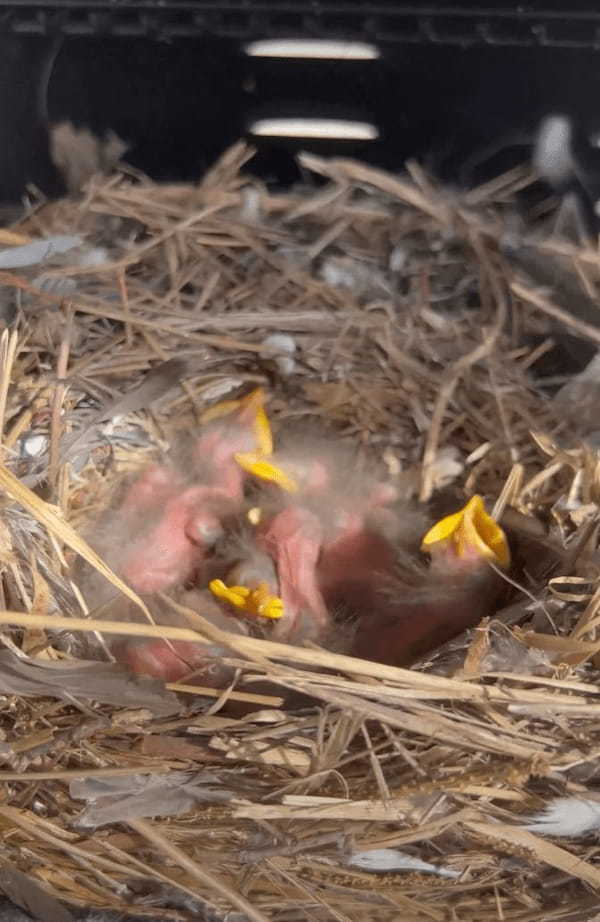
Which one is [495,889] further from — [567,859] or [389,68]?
[389,68]

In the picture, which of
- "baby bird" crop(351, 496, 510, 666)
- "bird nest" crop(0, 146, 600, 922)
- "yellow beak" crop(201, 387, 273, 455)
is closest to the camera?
"bird nest" crop(0, 146, 600, 922)

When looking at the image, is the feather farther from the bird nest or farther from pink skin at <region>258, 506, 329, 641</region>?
pink skin at <region>258, 506, 329, 641</region>

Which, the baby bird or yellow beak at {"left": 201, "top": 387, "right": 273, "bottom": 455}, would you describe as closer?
the baby bird

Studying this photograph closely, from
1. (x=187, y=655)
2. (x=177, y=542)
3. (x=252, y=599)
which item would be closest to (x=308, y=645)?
(x=187, y=655)

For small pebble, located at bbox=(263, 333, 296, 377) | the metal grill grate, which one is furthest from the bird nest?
the metal grill grate

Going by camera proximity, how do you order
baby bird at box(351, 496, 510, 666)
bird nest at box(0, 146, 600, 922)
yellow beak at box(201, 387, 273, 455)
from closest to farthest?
Answer: bird nest at box(0, 146, 600, 922)
baby bird at box(351, 496, 510, 666)
yellow beak at box(201, 387, 273, 455)

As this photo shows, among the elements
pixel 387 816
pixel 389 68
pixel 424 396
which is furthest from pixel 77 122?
pixel 387 816
